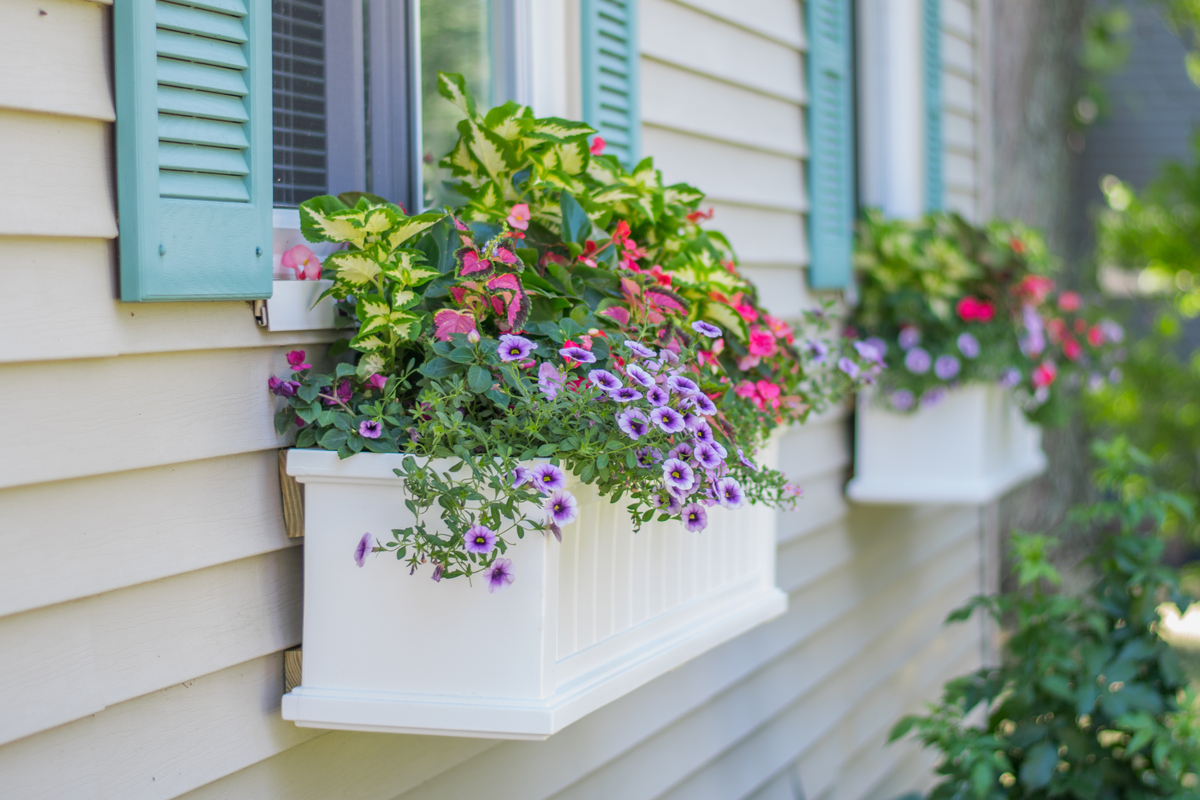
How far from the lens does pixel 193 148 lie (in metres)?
1.16

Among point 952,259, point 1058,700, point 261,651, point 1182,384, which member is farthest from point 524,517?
point 1182,384

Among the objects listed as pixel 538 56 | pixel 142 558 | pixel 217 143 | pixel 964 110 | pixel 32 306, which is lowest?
pixel 142 558

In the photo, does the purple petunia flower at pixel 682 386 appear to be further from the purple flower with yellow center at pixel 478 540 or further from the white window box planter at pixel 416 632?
the purple flower with yellow center at pixel 478 540

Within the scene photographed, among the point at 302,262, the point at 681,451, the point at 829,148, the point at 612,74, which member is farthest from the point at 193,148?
the point at 829,148

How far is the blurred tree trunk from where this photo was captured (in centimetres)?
500

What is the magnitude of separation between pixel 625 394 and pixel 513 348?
144mm

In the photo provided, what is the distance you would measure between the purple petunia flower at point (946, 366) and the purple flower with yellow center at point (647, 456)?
1.71m

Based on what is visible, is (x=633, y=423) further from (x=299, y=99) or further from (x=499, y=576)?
(x=299, y=99)

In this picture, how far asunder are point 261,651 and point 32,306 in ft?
1.62

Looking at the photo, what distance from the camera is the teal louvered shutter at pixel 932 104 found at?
10.7ft

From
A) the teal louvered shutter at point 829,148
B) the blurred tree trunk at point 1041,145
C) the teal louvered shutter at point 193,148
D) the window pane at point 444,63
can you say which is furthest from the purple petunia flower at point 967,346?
the blurred tree trunk at point 1041,145

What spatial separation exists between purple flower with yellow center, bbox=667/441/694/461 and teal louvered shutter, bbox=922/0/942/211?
231 centimetres

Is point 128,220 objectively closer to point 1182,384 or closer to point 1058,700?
point 1058,700

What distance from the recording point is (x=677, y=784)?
7.17 ft
